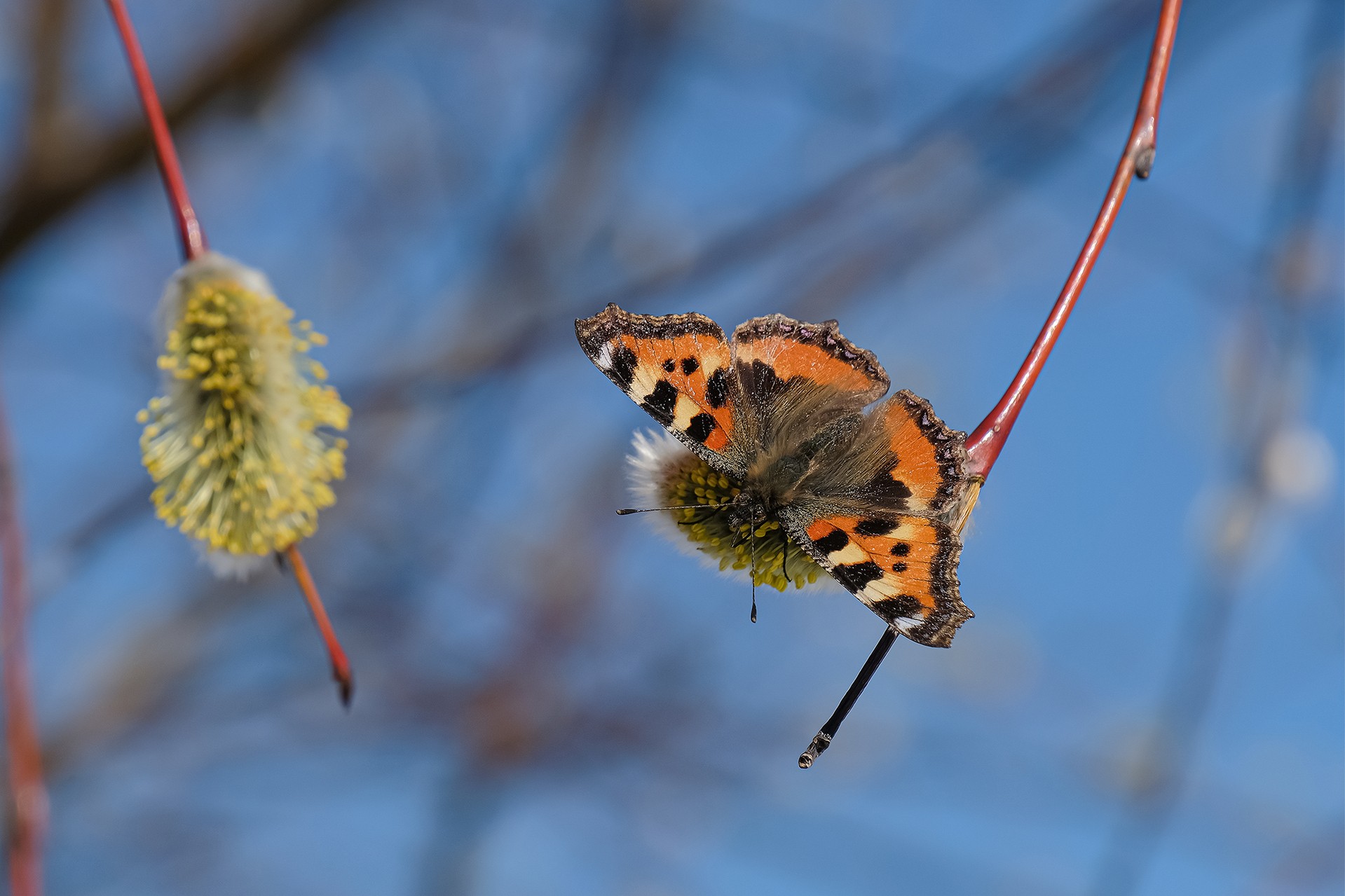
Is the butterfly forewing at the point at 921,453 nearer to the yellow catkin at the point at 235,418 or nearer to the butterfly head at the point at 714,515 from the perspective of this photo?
the butterfly head at the point at 714,515

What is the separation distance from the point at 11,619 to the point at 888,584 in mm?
1206

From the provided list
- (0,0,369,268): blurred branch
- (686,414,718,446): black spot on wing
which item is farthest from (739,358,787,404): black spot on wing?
(0,0,369,268): blurred branch

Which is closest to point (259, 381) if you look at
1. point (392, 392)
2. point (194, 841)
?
point (392, 392)

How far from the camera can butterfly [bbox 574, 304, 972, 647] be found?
1218 mm

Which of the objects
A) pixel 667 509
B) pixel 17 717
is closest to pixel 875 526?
pixel 667 509

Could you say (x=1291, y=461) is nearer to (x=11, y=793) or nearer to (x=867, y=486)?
(x=867, y=486)

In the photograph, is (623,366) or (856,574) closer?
(856,574)

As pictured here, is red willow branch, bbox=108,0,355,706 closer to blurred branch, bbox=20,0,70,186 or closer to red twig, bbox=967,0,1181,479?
red twig, bbox=967,0,1181,479

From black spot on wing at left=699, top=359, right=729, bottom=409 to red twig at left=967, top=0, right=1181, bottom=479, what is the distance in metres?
0.57

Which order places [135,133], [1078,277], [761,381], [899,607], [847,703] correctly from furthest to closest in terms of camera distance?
[135,133]
[761,381]
[899,607]
[1078,277]
[847,703]

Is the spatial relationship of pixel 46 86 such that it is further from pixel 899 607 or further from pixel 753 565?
pixel 899 607

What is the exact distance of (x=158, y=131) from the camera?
3.86 feet

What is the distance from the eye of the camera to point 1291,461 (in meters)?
3.25

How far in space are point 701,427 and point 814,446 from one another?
0.18 metres
